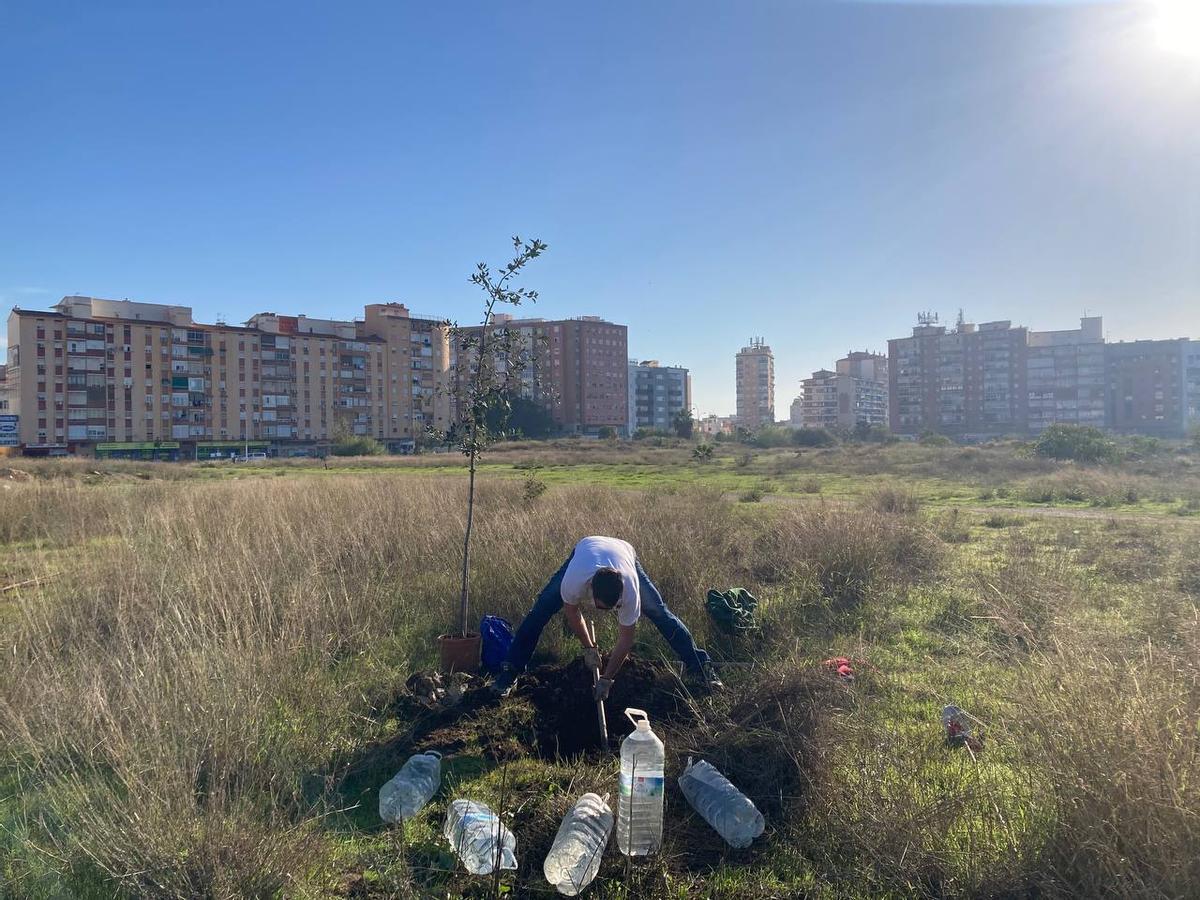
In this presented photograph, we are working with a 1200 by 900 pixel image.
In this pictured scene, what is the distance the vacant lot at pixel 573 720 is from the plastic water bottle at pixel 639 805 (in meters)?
0.10

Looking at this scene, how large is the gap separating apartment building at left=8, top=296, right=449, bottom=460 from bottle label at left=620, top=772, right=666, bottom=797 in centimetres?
6563

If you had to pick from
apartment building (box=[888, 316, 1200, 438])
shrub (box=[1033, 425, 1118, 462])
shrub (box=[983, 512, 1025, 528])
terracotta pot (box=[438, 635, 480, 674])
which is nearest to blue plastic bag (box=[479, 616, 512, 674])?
terracotta pot (box=[438, 635, 480, 674])

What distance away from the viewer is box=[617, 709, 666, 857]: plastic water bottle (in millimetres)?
3154

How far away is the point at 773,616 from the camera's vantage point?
6.43 metres

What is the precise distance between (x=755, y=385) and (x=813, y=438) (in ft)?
293

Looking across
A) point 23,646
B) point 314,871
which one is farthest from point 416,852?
point 23,646

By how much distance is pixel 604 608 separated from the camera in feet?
14.8

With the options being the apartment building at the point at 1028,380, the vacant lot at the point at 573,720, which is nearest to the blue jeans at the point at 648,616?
the vacant lot at the point at 573,720

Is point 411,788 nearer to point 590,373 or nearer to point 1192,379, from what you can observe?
point 1192,379

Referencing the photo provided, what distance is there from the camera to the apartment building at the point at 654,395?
139 meters

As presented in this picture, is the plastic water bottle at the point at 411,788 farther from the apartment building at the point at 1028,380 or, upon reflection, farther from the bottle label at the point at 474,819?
the apartment building at the point at 1028,380

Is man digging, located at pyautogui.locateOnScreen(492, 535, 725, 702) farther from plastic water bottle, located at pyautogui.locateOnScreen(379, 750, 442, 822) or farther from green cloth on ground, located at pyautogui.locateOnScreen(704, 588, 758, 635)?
plastic water bottle, located at pyautogui.locateOnScreen(379, 750, 442, 822)

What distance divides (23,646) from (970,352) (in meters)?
114

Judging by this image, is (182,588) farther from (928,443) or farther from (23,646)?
(928,443)
